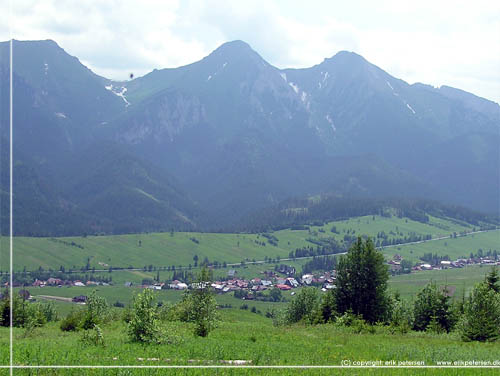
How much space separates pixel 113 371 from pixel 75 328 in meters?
28.6

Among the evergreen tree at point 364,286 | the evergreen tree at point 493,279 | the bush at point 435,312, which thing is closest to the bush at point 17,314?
the evergreen tree at point 364,286

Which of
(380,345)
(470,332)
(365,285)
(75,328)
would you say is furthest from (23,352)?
(365,285)

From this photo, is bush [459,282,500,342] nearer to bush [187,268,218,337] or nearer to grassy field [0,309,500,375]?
grassy field [0,309,500,375]

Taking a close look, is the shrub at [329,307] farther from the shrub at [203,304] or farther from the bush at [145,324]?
the bush at [145,324]

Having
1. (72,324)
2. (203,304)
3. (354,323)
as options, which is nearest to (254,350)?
(203,304)

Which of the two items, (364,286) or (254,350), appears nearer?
(254,350)

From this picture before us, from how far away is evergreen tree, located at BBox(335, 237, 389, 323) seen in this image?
6806 cm

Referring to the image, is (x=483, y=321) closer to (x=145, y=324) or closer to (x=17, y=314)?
(x=145, y=324)

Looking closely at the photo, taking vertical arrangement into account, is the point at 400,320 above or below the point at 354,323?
below

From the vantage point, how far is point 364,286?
6875cm

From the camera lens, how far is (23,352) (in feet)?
112

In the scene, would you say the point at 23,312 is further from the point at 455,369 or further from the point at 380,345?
the point at 455,369

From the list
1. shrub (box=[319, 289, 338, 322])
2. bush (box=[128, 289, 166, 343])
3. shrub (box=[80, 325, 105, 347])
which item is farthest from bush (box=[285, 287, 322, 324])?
shrub (box=[80, 325, 105, 347])

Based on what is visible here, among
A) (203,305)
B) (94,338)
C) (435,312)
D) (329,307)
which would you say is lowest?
(435,312)
